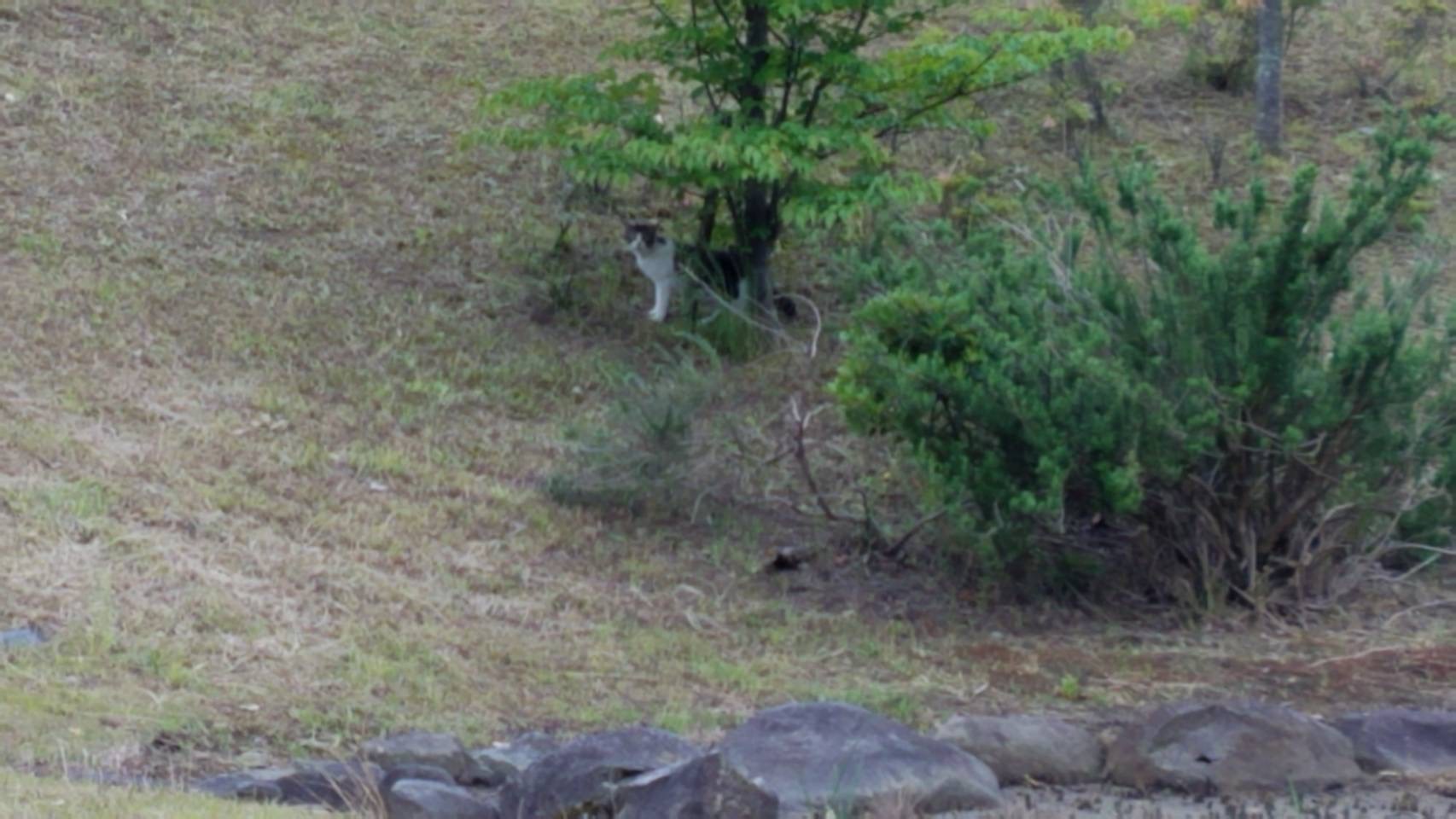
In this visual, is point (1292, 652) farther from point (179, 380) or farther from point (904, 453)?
point (179, 380)

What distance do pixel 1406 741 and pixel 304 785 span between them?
14.1ft

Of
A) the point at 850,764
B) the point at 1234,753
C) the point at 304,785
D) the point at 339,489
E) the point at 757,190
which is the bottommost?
the point at 339,489

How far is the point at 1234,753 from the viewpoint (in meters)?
6.85

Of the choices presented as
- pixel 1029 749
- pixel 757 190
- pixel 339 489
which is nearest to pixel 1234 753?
pixel 1029 749

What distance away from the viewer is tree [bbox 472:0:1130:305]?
38.3ft

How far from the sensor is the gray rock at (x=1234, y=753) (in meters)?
6.82

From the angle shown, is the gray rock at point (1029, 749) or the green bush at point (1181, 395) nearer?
the gray rock at point (1029, 749)

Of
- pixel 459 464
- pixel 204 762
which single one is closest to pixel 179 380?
pixel 459 464

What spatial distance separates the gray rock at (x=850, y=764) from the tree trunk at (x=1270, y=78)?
34.9 ft

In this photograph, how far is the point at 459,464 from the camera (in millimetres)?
10805

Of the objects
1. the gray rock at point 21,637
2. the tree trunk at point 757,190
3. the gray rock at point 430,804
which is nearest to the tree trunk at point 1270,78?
the tree trunk at point 757,190

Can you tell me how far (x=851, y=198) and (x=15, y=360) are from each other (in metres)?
5.33

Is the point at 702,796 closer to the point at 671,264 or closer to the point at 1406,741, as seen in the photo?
the point at 1406,741

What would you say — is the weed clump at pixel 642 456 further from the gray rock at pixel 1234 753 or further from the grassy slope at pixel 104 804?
the grassy slope at pixel 104 804
